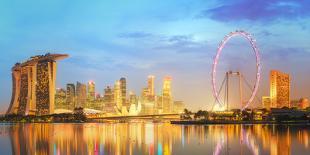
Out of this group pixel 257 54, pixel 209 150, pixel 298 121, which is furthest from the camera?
pixel 298 121

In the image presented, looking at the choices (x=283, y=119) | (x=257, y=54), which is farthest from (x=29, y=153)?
(x=283, y=119)

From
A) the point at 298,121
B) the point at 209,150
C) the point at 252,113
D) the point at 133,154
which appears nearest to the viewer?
the point at 133,154

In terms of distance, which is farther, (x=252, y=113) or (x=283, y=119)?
(x=252, y=113)

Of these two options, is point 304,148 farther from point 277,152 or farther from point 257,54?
point 257,54

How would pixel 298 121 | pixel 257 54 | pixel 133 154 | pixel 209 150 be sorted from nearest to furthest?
pixel 133 154 < pixel 209 150 < pixel 257 54 < pixel 298 121

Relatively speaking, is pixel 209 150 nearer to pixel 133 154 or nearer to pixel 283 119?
pixel 133 154

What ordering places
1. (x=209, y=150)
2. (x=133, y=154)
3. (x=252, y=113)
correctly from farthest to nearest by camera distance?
(x=252, y=113) → (x=209, y=150) → (x=133, y=154)

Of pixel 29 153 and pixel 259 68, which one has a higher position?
pixel 259 68

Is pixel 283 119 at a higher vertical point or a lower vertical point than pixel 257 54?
lower

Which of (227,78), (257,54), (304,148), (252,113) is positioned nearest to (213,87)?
(227,78)
